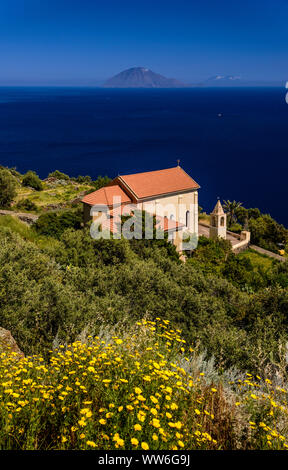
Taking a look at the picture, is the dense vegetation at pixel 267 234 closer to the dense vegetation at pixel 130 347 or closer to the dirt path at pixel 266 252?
the dirt path at pixel 266 252

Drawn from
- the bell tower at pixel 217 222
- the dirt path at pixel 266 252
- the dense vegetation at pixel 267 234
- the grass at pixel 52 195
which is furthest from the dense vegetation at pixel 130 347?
the dense vegetation at pixel 267 234

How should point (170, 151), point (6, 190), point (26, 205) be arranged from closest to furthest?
point (26, 205) → point (6, 190) → point (170, 151)

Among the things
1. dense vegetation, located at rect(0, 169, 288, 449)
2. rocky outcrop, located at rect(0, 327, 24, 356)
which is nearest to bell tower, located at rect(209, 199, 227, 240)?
dense vegetation, located at rect(0, 169, 288, 449)

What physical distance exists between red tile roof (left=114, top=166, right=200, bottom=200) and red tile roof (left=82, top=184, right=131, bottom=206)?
32.7 inches

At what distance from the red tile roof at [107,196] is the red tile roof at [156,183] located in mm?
829

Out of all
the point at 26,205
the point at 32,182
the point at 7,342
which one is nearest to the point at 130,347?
the point at 7,342

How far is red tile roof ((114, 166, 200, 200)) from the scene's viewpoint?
32.1m

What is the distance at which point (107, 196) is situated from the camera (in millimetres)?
31359

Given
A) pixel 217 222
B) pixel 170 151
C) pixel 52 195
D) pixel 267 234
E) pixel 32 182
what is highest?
pixel 170 151

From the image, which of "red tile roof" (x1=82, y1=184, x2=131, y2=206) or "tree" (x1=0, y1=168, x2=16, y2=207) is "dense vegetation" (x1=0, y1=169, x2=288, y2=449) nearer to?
"red tile roof" (x1=82, y1=184, x2=131, y2=206)

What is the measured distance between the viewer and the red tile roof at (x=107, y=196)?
3096 centimetres

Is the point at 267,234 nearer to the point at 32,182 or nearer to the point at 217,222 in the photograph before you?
the point at 217,222

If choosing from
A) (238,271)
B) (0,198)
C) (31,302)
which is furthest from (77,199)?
(31,302)

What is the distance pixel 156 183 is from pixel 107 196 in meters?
5.09
